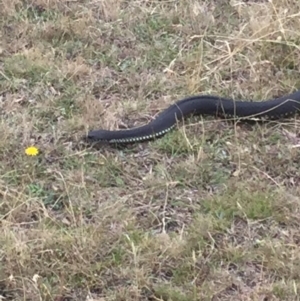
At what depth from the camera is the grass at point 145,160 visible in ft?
12.4

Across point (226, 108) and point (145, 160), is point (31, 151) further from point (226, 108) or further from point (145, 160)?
point (226, 108)

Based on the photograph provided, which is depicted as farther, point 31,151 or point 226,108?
point 226,108

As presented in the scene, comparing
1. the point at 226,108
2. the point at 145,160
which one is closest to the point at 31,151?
the point at 145,160

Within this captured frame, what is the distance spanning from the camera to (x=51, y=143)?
4.84m

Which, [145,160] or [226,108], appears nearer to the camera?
[145,160]

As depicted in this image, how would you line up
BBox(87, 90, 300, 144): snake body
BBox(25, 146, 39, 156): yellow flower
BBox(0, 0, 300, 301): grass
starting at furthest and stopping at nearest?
BBox(87, 90, 300, 144): snake body → BBox(25, 146, 39, 156): yellow flower → BBox(0, 0, 300, 301): grass

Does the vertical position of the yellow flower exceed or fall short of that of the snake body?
it falls short

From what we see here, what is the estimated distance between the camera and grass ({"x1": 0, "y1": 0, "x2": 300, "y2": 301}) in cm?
379

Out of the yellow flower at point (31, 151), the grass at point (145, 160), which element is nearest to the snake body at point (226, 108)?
the grass at point (145, 160)

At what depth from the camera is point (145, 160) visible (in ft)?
15.4

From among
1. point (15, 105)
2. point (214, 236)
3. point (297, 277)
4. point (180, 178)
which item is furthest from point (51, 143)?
point (297, 277)

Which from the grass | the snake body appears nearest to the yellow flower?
the grass

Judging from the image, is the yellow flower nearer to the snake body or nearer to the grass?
the grass

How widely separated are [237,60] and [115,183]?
1555mm
